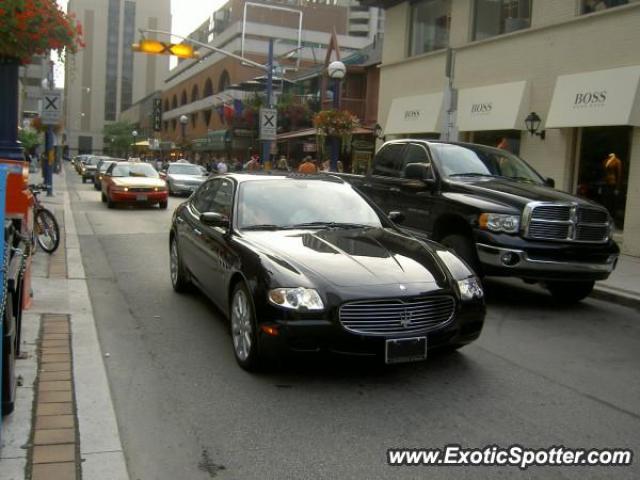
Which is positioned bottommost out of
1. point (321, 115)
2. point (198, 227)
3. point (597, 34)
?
point (198, 227)

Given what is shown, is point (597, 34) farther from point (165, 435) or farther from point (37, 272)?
point (165, 435)

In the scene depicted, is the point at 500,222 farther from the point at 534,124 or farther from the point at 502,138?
the point at 502,138

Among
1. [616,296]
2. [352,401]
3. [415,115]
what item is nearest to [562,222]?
[616,296]

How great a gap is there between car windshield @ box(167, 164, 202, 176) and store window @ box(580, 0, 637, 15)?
54.8 feet

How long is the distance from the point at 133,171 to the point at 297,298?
17.8m

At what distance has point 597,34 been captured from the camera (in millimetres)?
14094

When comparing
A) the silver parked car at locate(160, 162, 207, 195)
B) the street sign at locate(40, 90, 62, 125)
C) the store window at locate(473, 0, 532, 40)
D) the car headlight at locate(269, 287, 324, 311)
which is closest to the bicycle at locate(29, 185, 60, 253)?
the car headlight at locate(269, 287, 324, 311)

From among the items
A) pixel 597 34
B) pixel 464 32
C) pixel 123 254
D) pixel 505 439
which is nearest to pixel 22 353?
pixel 505 439

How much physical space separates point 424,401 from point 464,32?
15.8 meters

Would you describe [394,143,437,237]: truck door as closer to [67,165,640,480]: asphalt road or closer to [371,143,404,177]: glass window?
[371,143,404,177]: glass window

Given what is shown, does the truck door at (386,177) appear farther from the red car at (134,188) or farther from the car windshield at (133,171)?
the car windshield at (133,171)

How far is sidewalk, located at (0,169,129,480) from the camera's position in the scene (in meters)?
3.54

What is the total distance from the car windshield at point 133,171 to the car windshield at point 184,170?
5.20 metres

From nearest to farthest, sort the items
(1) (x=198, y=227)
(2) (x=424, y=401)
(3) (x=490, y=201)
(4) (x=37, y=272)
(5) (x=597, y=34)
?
(2) (x=424, y=401), (1) (x=198, y=227), (3) (x=490, y=201), (4) (x=37, y=272), (5) (x=597, y=34)
